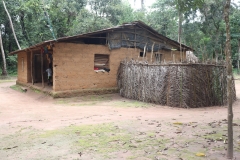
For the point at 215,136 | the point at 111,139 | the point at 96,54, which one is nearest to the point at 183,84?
the point at 215,136

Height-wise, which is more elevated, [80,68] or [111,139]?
[80,68]

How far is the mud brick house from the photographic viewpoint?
1152 cm

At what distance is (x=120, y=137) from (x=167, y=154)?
1283 millimetres

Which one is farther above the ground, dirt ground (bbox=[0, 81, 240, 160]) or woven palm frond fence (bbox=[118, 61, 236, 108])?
woven palm frond fence (bbox=[118, 61, 236, 108])

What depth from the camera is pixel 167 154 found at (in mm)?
3953

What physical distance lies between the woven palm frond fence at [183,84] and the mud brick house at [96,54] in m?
0.93

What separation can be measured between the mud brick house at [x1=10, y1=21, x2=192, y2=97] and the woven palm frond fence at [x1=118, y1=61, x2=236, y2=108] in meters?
0.93

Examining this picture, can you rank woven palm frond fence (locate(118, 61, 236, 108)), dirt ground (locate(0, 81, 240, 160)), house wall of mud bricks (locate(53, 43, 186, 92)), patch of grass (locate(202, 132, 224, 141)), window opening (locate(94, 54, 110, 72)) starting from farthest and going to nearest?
window opening (locate(94, 54, 110, 72)) < house wall of mud bricks (locate(53, 43, 186, 92)) < woven palm frond fence (locate(118, 61, 236, 108)) < patch of grass (locate(202, 132, 224, 141)) < dirt ground (locate(0, 81, 240, 160))

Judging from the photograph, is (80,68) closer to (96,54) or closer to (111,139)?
(96,54)

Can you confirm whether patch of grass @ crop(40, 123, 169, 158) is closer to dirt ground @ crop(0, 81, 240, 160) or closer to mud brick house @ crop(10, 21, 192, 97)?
dirt ground @ crop(0, 81, 240, 160)

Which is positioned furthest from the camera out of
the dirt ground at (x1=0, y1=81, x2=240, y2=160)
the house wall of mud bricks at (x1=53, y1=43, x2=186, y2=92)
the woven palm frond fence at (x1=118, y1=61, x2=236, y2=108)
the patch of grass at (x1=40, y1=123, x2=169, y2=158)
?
the house wall of mud bricks at (x1=53, y1=43, x2=186, y2=92)

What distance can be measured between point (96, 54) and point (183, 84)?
212 inches

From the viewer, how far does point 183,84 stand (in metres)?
9.17

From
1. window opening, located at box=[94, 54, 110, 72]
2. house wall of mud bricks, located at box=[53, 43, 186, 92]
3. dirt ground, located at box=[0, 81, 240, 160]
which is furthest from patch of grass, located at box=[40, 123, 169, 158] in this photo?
window opening, located at box=[94, 54, 110, 72]
